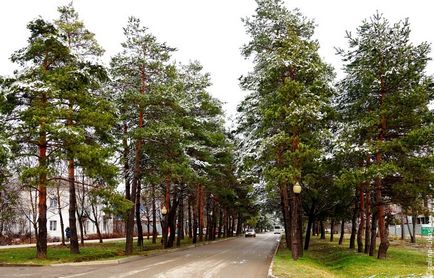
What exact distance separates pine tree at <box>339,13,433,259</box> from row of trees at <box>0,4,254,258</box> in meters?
9.99

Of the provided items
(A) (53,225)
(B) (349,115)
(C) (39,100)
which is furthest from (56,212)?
(B) (349,115)

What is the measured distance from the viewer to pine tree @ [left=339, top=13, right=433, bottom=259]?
19.7 meters

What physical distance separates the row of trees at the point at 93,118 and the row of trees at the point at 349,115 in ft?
17.9

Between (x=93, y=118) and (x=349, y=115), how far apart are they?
13013 mm

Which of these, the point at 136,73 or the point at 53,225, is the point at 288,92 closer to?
the point at 136,73

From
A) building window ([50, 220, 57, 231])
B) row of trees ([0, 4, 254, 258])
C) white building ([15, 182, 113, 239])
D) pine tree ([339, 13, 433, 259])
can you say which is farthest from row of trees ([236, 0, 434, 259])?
building window ([50, 220, 57, 231])

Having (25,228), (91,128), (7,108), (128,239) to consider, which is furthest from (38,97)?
(25,228)

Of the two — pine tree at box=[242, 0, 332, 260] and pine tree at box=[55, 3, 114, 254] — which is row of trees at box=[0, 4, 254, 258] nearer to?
pine tree at box=[55, 3, 114, 254]

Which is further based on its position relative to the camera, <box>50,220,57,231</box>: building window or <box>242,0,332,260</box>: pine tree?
<box>50,220,57,231</box>: building window

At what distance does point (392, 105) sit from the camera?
2044 centimetres

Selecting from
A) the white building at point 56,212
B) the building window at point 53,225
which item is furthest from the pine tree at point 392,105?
the building window at point 53,225

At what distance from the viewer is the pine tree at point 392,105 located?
1967cm

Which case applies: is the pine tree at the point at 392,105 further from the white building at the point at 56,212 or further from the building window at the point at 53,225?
the building window at the point at 53,225

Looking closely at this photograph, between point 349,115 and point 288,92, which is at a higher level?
point 288,92
